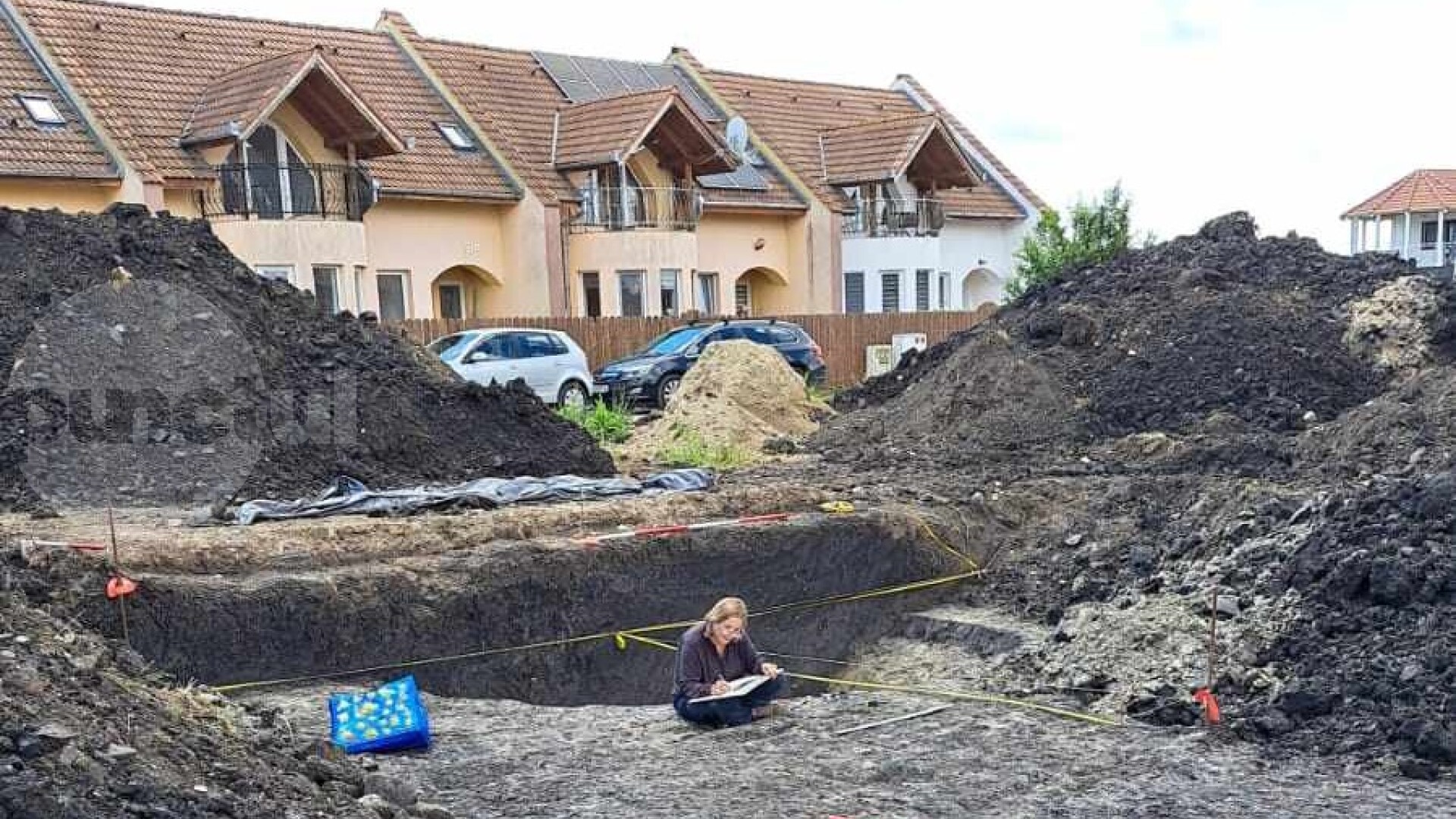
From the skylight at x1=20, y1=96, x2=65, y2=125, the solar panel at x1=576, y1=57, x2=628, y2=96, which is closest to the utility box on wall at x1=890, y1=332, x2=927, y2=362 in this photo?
the solar panel at x1=576, y1=57, x2=628, y2=96

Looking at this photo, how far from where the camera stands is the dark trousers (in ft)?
26.2

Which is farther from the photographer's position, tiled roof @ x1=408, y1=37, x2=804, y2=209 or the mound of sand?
tiled roof @ x1=408, y1=37, x2=804, y2=209

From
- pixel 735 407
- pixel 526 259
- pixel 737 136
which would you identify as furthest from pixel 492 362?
pixel 737 136

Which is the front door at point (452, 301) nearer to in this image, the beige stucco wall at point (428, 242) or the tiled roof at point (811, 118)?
the beige stucco wall at point (428, 242)

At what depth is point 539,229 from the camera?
87.2 feet

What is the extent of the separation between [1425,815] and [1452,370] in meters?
10.3

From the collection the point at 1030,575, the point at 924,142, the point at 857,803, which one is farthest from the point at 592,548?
the point at 924,142

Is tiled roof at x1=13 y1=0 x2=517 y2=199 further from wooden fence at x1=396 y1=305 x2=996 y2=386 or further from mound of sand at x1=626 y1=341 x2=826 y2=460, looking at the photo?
mound of sand at x1=626 y1=341 x2=826 y2=460

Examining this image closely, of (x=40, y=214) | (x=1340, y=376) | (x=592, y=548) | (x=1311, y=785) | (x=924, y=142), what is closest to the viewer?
(x=1311, y=785)

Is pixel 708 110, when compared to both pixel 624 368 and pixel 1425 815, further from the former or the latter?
pixel 1425 815

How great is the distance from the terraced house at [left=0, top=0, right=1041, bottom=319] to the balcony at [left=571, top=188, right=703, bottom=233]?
0.18 ft

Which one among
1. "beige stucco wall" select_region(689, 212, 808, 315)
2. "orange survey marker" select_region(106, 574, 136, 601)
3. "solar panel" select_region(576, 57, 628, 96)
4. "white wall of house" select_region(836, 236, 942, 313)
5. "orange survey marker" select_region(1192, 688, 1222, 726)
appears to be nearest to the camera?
"orange survey marker" select_region(1192, 688, 1222, 726)

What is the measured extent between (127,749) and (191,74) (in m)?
22.0

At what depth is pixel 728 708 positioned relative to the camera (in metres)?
8.02
